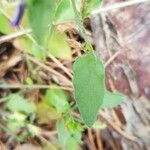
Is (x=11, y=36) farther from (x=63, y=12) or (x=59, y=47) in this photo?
(x=63, y=12)

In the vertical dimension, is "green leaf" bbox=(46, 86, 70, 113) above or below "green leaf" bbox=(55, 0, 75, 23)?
below

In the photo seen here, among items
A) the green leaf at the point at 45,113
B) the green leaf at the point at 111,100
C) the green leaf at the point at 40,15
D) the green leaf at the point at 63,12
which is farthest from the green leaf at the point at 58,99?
the green leaf at the point at 40,15

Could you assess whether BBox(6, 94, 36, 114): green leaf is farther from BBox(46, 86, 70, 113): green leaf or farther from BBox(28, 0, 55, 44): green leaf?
BBox(28, 0, 55, 44): green leaf

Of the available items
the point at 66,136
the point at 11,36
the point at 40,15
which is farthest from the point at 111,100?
the point at 40,15

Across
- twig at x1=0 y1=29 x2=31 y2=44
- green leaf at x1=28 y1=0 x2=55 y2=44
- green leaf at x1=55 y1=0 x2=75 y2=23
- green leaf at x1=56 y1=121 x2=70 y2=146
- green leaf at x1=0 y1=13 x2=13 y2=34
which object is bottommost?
green leaf at x1=56 y1=121 x2=70 y2=146

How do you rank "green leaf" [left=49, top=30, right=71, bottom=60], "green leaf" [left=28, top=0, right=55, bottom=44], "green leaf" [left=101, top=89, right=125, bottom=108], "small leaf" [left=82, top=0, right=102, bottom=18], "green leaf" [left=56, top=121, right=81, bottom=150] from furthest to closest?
"green leaf" [left=49, top=30, right=71, bottom=60]
"green leaf" [left=56, top=121, right=81, bottom=150]
"green leaf" [left=101, top=89, right=125, bottom=108]
"small leaf" [left=82, top=0, right=102, bottom=18]
"green leaf" [left=28, top=0, right=55, bottom=44]

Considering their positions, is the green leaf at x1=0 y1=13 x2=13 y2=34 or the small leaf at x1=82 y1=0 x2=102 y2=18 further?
the green leaf at x1=0 y1=13 x2=13 y2=34

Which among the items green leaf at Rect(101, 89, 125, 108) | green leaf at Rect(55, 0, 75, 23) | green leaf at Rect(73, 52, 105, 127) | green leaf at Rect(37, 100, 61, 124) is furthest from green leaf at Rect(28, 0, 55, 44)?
green leaf at Rect(37, 100, 61, 124)
